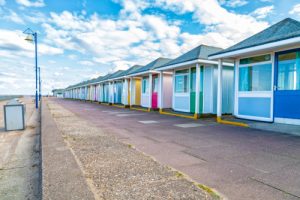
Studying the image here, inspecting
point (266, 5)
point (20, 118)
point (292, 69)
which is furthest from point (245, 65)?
point (20, 118)

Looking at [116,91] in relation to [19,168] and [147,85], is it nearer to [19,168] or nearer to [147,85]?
[147,85]

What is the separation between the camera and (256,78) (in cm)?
889

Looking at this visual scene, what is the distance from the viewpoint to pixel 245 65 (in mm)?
9359

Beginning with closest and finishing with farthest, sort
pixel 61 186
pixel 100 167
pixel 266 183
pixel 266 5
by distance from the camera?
pixel 61 186
pixel 266 183
pixel 100 167
pixel 266 5

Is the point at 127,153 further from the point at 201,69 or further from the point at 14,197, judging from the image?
the point at 201,69

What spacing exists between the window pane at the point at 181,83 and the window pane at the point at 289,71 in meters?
5.82

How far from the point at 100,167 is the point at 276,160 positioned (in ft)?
11.5

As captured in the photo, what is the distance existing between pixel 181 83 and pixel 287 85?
6.66 meters

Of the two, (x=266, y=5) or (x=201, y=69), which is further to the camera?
(x=201, y=69)

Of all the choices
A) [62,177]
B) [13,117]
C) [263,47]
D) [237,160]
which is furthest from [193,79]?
[62,177]

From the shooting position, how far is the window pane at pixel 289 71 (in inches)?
287

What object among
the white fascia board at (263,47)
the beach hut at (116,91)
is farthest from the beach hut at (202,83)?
the beach hut at (116,91)

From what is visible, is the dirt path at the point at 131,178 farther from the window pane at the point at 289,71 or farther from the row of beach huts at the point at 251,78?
the window pane at the point at 289,71

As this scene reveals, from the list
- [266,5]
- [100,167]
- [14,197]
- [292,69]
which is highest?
[266,5]
